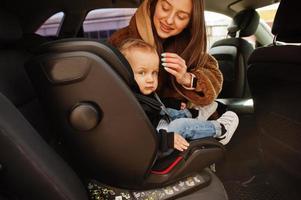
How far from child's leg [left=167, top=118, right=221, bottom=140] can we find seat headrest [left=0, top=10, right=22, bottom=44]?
2.17 feet

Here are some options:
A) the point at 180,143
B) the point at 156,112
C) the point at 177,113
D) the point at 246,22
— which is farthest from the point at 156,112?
the point at 246,22

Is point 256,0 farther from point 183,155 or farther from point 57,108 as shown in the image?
point 57,108

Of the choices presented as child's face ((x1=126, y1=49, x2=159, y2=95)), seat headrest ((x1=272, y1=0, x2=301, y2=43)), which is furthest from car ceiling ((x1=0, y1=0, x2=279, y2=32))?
child's face ((x1=126, y1=49, x2=159, y2=95))

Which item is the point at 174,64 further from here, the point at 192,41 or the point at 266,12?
the point at 266,12

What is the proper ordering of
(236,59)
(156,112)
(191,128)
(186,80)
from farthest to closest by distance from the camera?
(236,59) → (186,80) → (191,128) → (156,112)

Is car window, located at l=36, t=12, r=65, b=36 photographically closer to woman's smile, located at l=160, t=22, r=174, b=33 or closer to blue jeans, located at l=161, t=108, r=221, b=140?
woman's smile, located at l=160, t=22, r=174, b=33

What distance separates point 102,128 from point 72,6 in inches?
77.0

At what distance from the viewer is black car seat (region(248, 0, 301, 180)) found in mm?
1598

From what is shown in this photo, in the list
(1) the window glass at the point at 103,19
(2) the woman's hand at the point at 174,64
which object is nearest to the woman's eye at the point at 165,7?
(2) the woman's hand at the point at 174,64

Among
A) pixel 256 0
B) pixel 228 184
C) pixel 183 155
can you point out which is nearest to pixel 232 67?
pixel 256 0

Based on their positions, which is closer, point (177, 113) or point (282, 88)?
point (177, 113)

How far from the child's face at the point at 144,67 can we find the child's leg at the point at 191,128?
15cm

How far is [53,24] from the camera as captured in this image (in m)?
2.85

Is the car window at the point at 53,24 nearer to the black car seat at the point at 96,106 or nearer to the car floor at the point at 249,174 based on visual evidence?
the car floor at the point at 249,174
